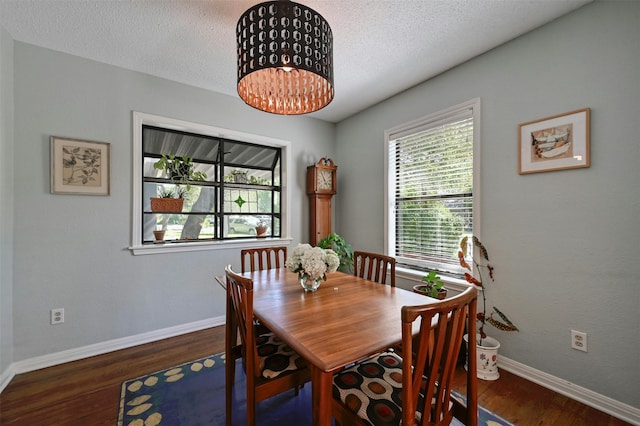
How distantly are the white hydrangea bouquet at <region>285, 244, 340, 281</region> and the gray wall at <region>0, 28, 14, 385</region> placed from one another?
2.11 metres

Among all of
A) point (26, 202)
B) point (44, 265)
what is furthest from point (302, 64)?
point (44, 265)

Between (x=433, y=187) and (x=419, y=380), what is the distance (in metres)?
2.17

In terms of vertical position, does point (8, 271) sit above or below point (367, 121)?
below

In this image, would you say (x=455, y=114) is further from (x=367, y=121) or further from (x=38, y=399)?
(x=38, y=399)

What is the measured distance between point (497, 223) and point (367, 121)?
1.98 metres

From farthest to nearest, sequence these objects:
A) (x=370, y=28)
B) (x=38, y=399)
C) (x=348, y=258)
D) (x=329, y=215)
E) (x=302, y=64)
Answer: (x=329, y=215) → (x=348, y=258) → (x=370, y=28) → (x=38, y=399) → (x=302, y=64)

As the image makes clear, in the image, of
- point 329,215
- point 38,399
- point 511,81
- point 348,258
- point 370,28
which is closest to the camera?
point 38,399

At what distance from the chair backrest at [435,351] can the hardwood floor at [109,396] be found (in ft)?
3.25

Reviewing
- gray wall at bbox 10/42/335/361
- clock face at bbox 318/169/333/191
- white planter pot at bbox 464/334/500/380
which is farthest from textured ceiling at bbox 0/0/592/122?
white planter pot at bbox 464/334/500/380

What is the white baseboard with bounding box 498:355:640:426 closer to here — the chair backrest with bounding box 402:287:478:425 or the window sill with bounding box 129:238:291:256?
the chair backrest with bounding box 402:287:478:425

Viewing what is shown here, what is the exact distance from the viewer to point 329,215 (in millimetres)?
3746

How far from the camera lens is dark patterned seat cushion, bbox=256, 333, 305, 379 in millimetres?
1321

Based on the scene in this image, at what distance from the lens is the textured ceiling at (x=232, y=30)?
5.84 feet

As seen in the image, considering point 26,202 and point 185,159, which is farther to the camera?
point 185,159
